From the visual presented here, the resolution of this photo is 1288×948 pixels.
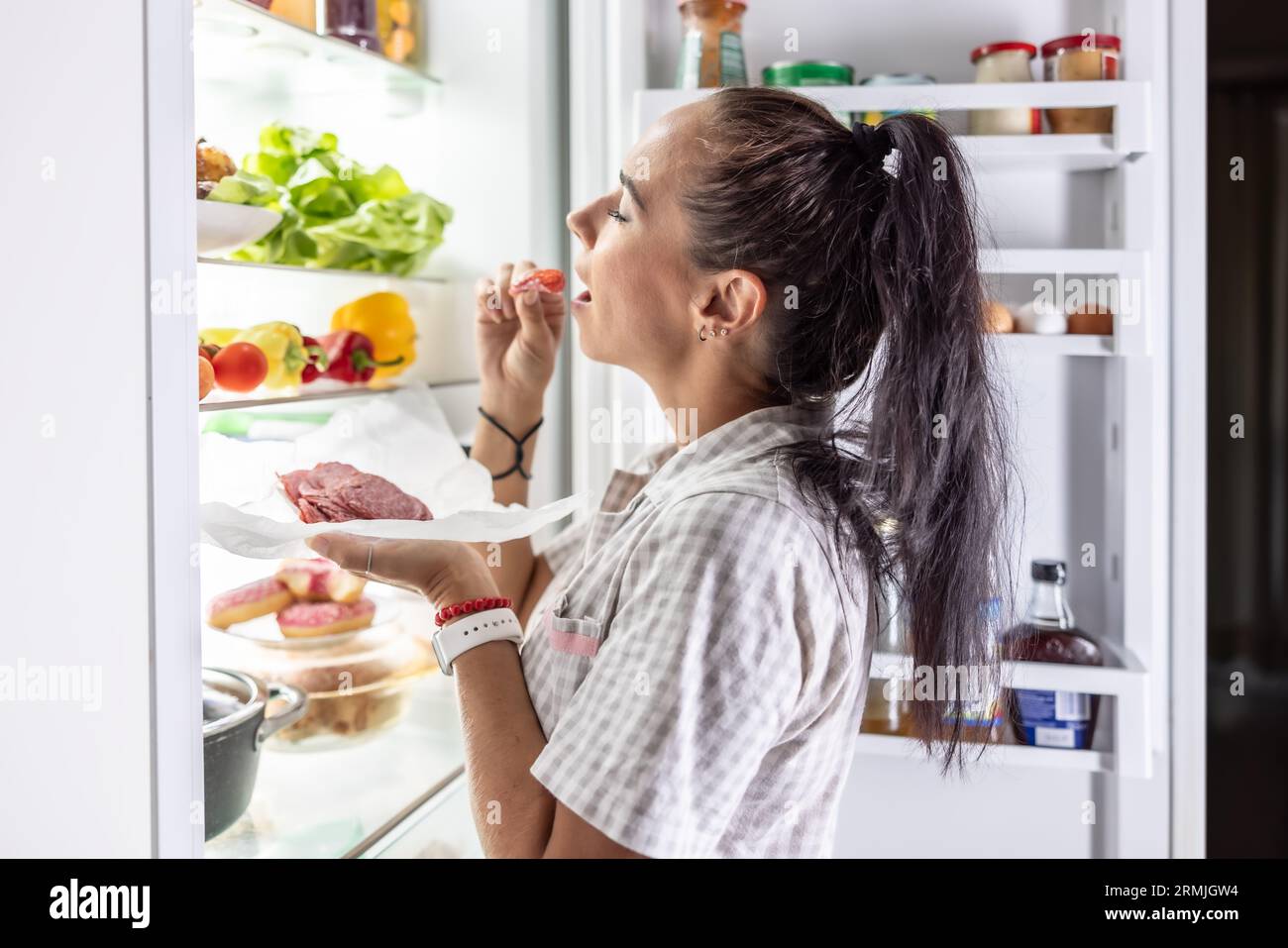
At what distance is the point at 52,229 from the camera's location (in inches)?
23.7

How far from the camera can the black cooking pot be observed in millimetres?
844

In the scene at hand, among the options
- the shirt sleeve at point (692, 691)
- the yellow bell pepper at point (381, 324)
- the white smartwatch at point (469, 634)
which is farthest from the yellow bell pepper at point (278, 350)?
the shirt sleeve at point (692, 691)

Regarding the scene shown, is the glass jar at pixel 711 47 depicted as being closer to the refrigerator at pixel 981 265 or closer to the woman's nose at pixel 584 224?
the refrigerator at pixel 981 265

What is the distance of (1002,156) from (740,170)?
Result: 1.82 feet

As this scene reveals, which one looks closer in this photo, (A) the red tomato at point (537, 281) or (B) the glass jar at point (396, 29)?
(A) the red tomato at point (537, 281)

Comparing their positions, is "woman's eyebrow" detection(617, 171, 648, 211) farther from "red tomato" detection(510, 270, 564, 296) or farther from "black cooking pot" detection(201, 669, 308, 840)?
"black cooking pot" detection(201, 669, 308, 840)

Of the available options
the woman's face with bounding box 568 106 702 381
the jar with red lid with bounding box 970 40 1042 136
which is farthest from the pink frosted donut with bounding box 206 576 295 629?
the jar with red lid with bounding box 970 40 1042 136

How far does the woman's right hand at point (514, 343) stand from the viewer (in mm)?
1188

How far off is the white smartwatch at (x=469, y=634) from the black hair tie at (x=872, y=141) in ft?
1.56

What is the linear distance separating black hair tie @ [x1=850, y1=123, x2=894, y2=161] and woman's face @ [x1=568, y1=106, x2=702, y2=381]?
0.13 meters

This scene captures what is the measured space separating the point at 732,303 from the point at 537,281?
346 millimetres

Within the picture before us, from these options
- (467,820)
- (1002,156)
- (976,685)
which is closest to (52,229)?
(976,685)
